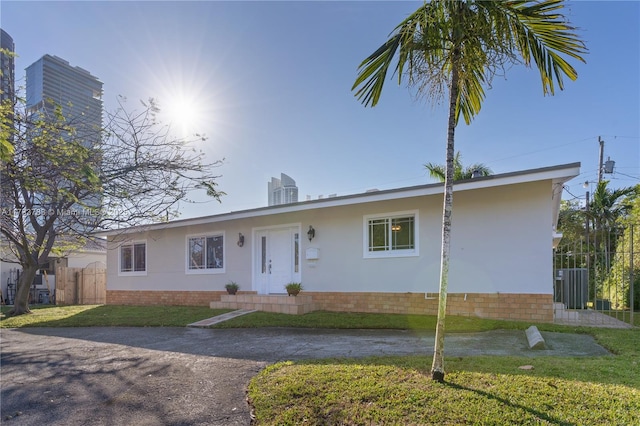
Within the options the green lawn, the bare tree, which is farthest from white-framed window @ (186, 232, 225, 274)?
the green lawn

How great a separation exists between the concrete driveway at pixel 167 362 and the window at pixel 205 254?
474 centimetres

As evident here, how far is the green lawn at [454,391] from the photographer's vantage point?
3168 mm

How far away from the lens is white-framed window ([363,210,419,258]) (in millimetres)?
10125

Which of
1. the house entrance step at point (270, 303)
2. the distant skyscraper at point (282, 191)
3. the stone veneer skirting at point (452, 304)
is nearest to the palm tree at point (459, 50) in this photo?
the stone veneer skirting at point (452, 304)

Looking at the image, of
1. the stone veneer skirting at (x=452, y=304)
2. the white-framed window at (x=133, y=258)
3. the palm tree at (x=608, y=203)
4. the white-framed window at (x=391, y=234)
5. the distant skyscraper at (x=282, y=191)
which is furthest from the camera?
the palm tree at (x=608, y=203)

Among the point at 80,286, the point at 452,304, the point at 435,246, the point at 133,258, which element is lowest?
the point at 80,286

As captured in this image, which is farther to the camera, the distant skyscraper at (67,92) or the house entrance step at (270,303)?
the house entrance step at (270,303)

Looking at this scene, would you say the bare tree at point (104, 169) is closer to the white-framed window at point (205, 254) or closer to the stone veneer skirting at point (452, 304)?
the white-framed window at point (205, 254)

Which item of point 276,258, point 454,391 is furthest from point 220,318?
point 454,391

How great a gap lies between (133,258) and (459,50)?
15407 mm

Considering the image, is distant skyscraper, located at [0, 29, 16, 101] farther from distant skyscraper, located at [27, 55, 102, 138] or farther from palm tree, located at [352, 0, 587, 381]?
palm tree, located at [352, 0, 587, 381]

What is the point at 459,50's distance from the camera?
4160 millimetres

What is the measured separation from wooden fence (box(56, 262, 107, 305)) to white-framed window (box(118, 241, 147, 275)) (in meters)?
2.77

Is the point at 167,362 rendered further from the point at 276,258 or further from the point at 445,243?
the point at 276,258
